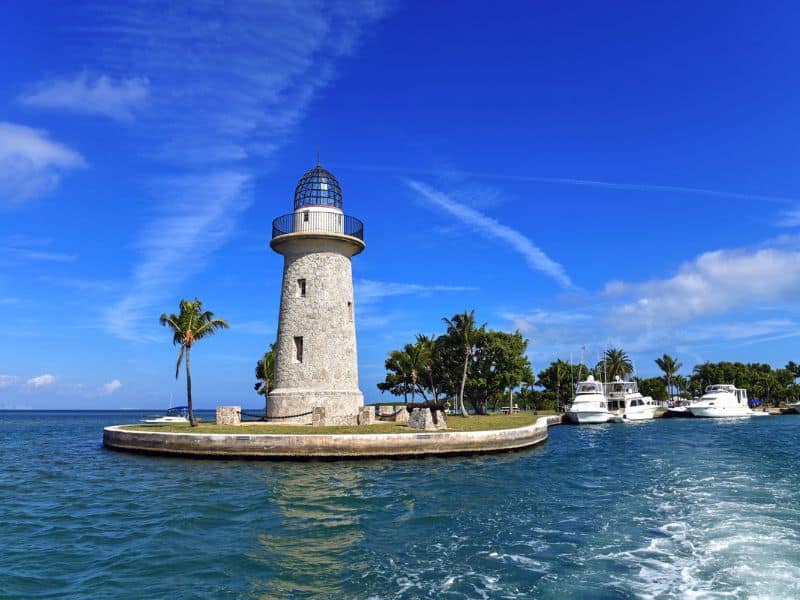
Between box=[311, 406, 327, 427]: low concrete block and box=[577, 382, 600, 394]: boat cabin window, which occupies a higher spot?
box=[311, 406, 327, 427]: low concrete block

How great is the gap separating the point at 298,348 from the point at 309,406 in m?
3.33

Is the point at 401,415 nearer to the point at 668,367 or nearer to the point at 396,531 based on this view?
the point at 396,531

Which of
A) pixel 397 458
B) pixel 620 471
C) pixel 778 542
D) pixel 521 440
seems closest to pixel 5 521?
pixel 397 458

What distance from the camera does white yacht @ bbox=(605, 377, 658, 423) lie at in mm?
68456

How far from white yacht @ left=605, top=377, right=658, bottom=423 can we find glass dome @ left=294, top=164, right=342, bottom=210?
46.6 meters

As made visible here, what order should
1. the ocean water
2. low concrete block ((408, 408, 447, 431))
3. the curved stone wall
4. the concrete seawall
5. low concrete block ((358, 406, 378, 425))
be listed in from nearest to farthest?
the ocean water → the concrete seawall → low concrete block ((408, 408, 447, 431)) → low concrete block ((358, 406, 378, 425)) → the curved stone wall

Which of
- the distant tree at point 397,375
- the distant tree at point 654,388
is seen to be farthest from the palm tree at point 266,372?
the distant tree at point 654,388

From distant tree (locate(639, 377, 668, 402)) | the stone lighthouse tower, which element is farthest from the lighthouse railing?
distant tree (locate(639, 377, 668, 402))

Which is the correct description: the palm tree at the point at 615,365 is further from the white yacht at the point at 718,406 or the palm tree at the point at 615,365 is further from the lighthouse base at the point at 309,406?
the lighthouse base at the point at 309,406

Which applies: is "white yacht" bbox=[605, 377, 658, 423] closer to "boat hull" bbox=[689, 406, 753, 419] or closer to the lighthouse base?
"boat hull" bbox=[689, 406, 753, 419]

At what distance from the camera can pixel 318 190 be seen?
34.0 meters

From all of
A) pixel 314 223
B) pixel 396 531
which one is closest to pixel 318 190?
pixel 314 223

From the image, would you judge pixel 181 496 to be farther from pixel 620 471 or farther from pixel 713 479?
pixel 713 479

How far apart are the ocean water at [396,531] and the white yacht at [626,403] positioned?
45.9m
